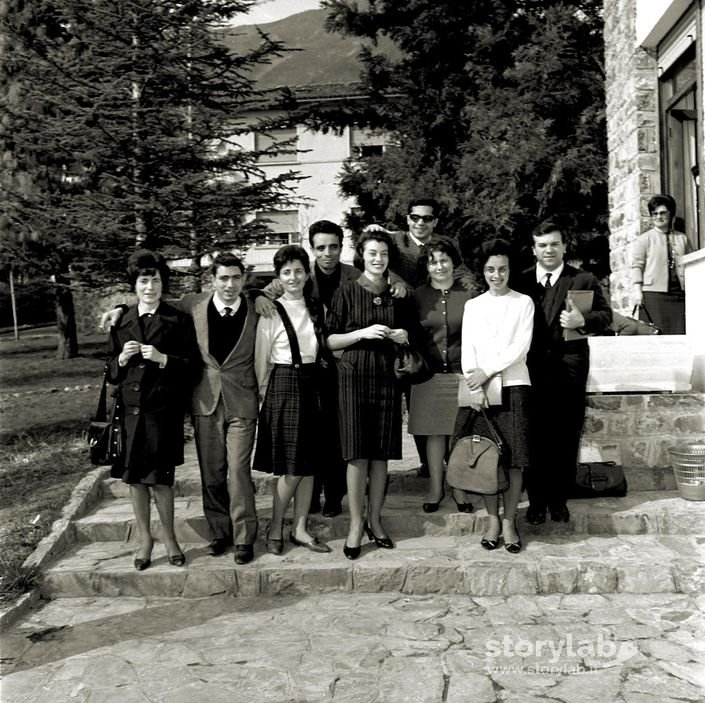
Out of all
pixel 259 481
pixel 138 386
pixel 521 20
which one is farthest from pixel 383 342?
pixel 521 20

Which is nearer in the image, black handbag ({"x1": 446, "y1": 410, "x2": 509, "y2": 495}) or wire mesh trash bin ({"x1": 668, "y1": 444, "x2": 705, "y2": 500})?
black handbag ({"x1": 446, "y1": 410, "x2": 509, "y2": 495})

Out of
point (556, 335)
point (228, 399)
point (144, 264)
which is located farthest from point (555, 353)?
point (144, 264)

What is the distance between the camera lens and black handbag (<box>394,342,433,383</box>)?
431 centimetres

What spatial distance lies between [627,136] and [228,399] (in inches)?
255

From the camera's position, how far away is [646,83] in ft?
27.7

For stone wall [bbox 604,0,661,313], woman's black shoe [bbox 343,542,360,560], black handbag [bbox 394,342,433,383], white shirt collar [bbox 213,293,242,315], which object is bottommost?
woman's black shoe [bbox 343,542,360,560]

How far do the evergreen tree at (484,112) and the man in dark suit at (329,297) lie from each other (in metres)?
7.40

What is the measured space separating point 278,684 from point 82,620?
1343mm

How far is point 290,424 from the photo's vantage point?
430cm

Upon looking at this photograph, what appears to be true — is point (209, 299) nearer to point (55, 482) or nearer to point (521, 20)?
point (55, 482)

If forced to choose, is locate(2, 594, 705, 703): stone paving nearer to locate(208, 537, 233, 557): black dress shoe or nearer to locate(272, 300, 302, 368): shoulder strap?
Result: locate(208, 537, 233, 557): black dress shoe

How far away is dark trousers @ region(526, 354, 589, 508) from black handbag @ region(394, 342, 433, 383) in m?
0.67

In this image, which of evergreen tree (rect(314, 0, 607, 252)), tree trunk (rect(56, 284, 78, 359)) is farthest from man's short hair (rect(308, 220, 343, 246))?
tree trunk (rect(56, 284, 78, 359))

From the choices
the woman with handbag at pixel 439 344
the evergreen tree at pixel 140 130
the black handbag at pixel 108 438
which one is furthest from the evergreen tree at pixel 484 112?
the black handbag at pixel 108 438
